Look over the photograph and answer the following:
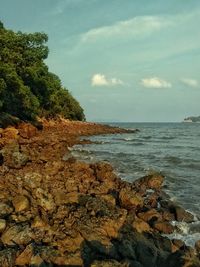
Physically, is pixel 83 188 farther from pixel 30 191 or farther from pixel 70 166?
pixel 70 166

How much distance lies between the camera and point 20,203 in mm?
14977

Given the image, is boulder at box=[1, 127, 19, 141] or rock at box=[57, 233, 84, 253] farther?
boulder at box=[1, 127, 19, 141]

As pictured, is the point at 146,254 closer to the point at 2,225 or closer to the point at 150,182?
the point at 2,225

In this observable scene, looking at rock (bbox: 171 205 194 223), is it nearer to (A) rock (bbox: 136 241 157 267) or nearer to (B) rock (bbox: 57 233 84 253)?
(A) rock (bbox: 136 241 157 267)

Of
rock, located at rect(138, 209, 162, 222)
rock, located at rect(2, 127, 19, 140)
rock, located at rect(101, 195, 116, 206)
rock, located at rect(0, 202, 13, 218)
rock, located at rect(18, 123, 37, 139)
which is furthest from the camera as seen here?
rock, located at rect(18, 123, 37, 139)

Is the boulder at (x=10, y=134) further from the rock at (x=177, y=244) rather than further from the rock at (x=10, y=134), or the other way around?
the rock at (x=177, y=244)

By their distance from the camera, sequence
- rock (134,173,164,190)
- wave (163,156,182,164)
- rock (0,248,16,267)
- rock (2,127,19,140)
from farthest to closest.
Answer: wave (163,156,182,164) < rock (2,127,19,140) < rock (134,173,164,190) < rock (0,248,16,267)

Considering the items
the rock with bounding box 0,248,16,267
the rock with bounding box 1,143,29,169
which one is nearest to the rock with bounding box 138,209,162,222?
the rock with bounding box 0,248,16,267

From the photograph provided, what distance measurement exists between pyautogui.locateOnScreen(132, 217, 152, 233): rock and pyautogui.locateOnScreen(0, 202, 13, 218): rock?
438 cm

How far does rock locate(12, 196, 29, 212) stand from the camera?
14.8 meters

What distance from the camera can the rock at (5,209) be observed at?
1415cm

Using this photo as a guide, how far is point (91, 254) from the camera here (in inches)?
483

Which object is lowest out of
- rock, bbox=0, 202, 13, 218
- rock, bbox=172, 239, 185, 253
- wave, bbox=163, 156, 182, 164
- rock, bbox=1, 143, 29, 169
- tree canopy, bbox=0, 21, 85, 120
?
rock, bbox=172, 239, 185, 253

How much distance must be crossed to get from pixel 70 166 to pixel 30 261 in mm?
11819
